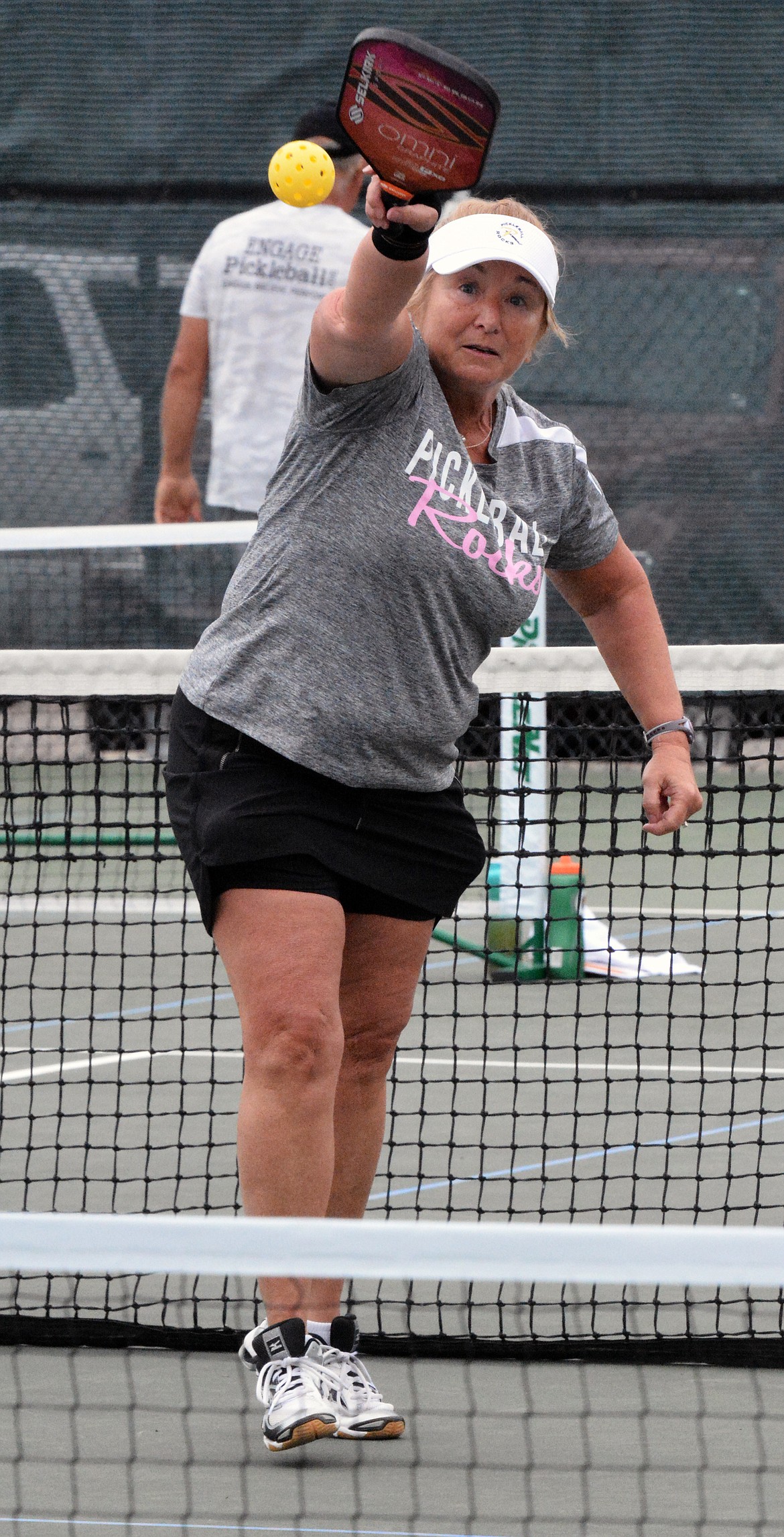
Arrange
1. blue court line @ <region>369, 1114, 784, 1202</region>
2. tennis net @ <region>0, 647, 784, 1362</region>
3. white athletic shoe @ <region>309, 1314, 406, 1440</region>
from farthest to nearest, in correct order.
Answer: blue court line @ <region>369, 1114, 784, 1202</region>
tennis net @ <region>0, 647, 784, 1362</region>
white athletic shoe @ <region>309, 1314, 406, 1440</region>

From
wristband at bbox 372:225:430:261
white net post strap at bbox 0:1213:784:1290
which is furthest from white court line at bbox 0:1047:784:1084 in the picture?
white net post strap at bbox 0:1213:784:1290

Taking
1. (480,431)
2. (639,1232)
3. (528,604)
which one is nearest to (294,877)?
(528,604)

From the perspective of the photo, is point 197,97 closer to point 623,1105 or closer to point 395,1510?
point 623,1105

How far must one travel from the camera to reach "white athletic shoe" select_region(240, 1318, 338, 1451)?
2604mm

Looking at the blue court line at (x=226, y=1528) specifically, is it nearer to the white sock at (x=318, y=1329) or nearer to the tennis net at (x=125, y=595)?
the white sock at (x=318, y=1329)

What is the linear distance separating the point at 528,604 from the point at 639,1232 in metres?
1.24

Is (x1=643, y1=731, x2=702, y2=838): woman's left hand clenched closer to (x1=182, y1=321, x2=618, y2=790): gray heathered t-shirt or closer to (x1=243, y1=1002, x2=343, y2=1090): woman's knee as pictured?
(x1=182, y1=321, x2=618, y2=790): gray heathered t-shirt

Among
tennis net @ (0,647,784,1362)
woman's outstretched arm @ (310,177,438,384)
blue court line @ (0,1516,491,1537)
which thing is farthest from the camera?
tennis net @ (0,647,784,1362)

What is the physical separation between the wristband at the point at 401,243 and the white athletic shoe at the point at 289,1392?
1360mm

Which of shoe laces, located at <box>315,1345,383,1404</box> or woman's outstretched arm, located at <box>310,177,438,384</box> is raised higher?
woman's outstretched arm, located at <box>310,177,438,384</box>

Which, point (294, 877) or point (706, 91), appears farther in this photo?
point (706, 91)

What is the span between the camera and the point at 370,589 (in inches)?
99.1

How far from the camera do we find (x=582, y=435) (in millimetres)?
9047

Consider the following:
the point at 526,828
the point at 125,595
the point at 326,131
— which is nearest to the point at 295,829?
the point at 326,131
